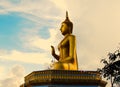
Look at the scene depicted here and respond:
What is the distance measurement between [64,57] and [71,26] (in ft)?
7.78

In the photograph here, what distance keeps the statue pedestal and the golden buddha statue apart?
72.2 inches

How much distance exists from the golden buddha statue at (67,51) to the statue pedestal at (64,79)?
1833 millimetres

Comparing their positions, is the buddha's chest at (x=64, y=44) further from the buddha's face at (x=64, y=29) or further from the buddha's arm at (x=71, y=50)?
the buddha's face at (x=64, y=29)

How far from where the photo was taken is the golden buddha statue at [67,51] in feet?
78.9

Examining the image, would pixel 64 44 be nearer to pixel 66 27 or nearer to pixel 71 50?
pixel 71 50

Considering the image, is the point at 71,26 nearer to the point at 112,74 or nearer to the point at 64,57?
the point at 64,57

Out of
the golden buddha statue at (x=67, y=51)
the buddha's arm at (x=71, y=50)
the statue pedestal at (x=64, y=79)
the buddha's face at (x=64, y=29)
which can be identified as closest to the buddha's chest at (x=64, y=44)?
the golden buddha statue at (x=67, y=51)

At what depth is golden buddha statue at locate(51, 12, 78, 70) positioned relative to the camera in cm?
2405

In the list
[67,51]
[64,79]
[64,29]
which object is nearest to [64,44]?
[67,51]

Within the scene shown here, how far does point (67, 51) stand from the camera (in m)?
25.4

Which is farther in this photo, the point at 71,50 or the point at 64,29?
the point at 64,29

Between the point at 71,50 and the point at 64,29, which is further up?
the point at 64,29

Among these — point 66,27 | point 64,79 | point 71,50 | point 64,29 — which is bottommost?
point 64,79

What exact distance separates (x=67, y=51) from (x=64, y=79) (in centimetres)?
386
